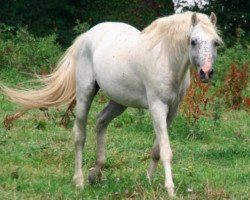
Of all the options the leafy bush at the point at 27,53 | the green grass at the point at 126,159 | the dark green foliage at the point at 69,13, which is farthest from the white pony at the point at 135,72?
the dark green foliage at the point at 69,13

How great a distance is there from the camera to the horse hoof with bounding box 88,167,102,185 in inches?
276

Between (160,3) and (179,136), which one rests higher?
(160,3)

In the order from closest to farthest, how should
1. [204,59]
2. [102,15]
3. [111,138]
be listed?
[204,59] < [111,138] < [102,15]

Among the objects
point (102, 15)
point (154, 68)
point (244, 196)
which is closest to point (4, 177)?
point (154, 68)

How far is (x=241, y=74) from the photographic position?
41.2ft

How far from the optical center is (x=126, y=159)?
7.95 metres

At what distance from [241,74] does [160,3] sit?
1192 cm

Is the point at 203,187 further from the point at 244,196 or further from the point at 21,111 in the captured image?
the point at 21,111

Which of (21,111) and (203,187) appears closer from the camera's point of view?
(203,187)

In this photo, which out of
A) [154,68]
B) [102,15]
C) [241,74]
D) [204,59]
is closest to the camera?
[204,59]

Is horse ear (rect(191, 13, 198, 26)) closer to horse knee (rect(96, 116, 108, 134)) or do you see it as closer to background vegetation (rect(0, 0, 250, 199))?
background vegetation (rect(0, 0, 250, 199))

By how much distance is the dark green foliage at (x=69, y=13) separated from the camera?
888 inches

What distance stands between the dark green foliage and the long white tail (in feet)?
47.7

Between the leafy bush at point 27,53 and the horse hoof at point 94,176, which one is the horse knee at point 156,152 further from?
the leafy bush at point 27,53
